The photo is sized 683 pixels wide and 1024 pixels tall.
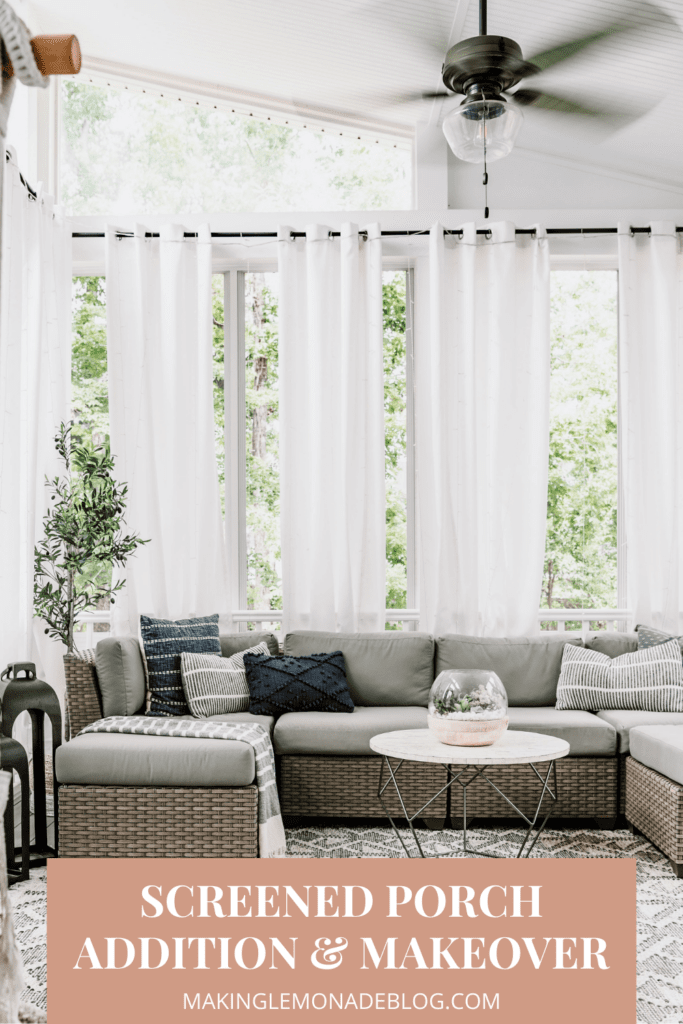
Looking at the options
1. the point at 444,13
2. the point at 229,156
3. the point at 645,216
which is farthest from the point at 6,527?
the point at 645,216

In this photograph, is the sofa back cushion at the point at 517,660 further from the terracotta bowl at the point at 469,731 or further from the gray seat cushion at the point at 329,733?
the terracotta bowl at the point at 469,731

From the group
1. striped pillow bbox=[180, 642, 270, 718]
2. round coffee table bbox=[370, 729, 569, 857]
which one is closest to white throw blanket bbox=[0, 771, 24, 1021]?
round coffee table bbox=[370, 729, 569, 857]

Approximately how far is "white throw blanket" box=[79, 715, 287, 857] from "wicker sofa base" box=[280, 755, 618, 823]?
34cm

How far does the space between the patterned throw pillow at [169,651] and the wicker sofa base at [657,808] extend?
1.91 meters

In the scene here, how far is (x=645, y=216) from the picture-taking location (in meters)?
4.89

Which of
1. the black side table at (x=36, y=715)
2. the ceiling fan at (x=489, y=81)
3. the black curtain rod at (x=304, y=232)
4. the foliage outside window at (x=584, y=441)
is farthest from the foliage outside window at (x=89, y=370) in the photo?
the ceiling fan at (x=489, y=81)

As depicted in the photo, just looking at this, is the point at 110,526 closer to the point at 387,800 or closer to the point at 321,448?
the point at 321,448

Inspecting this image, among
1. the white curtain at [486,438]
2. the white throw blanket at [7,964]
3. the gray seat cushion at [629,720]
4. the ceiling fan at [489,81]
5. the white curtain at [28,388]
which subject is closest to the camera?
the white throw blanket at [7,964]

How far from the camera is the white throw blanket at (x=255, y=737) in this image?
10.5ft

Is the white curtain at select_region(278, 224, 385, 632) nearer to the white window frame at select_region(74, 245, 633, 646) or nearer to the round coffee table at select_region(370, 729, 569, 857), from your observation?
the white window frame at select_region(74, 245, 633, 646)

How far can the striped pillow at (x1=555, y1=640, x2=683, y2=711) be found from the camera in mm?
3965

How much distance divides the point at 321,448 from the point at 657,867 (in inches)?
100

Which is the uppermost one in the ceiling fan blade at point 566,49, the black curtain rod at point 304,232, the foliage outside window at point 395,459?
the black curtain rod at point 304,232

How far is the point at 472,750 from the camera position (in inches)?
118
